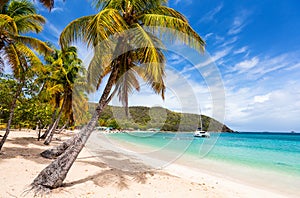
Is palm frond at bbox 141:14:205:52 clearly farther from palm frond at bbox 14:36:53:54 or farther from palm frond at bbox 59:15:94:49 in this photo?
palm frond at bbox 14:36:53:54

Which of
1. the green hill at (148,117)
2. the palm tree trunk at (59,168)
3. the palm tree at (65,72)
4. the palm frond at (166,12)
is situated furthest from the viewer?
the palm tree at (65,72)

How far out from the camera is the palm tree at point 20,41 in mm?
6992

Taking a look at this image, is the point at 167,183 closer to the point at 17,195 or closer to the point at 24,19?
the point at 17,195

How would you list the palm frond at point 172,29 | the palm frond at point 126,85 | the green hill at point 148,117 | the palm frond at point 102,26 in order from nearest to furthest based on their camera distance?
the palm frond at point 102,26 < the palm frond at point 172,29 < the palm frond at point 126,85 < the green hill at point 148,117

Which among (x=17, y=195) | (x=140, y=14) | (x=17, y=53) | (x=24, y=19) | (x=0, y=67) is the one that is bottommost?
(x=17, y=195)

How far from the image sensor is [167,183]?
5.36 meters

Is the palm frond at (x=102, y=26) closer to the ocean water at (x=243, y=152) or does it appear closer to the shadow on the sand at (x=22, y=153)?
the shadow on the sand at (x=22, y=153)

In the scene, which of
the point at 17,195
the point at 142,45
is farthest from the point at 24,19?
the point at 17,195

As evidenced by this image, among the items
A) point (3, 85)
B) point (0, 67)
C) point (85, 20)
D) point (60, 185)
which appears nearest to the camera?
point (60, 185)

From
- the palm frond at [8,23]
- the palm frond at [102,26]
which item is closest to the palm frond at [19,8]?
the palm frond at [8,23]

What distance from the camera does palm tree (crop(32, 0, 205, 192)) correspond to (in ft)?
14.7

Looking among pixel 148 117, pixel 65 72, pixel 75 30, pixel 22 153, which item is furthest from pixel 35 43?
pixel 148 117

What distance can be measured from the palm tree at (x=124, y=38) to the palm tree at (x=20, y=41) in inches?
115

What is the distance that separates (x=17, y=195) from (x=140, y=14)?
5241 millimetres
